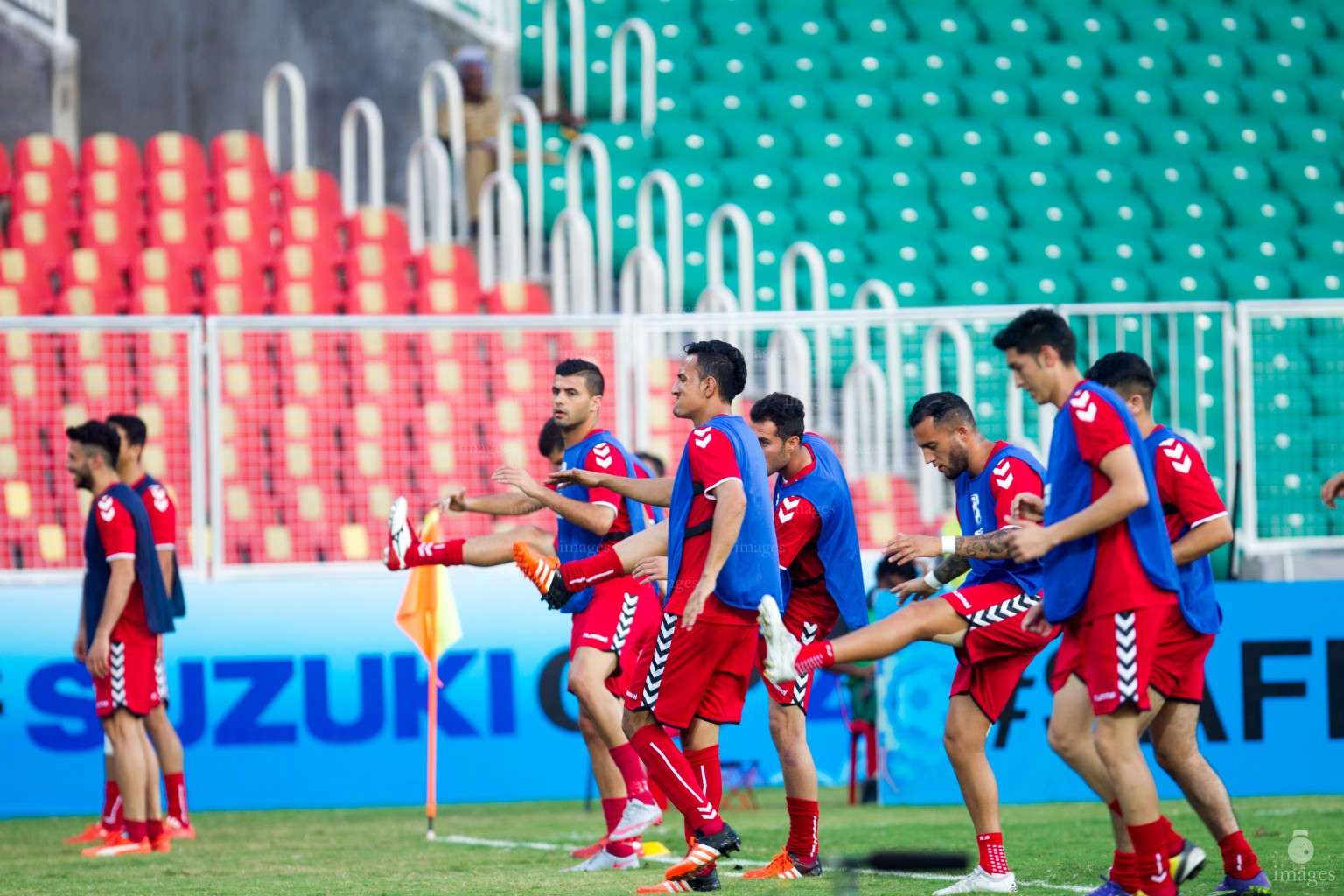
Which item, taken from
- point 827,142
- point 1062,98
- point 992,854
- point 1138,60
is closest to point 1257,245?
point 1062,98

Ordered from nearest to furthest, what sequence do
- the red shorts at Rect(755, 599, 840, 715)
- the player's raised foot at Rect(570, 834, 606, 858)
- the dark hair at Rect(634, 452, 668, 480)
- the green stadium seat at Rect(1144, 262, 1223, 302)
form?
the red shorts at Rect(755, 599, 840, 715) < the player's raised foot at Rect(570, 834, 606, 858) < the dark hair at Rect(634, 452, 668, 480) < the green stadium seat at Rect(1144, 262, 1223, 302)

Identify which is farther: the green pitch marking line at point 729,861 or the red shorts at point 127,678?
the red shorts at point 127,678

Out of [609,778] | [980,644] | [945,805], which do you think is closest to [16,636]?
[609,778]

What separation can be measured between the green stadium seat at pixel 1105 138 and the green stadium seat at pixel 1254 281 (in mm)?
1911

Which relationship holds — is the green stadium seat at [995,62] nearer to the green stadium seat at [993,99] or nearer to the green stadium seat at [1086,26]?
the green stadium seat at [993,99]

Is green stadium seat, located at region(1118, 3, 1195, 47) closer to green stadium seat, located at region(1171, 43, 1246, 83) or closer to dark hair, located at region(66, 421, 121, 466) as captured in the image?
green stadium seat, located at region(1171, 43, 1246, 83)

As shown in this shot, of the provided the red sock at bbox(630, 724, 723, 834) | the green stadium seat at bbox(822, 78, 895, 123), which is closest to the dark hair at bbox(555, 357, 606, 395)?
the red sock at bbox(630, 724, 723, 834)

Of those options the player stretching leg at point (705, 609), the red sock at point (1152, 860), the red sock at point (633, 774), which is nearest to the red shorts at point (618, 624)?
the red sock at point (633, 774)

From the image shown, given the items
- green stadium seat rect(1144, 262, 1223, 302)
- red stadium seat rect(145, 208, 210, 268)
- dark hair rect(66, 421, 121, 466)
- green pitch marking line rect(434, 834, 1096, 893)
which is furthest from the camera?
green stadium seat rect(1144, 262, 1223, 302)

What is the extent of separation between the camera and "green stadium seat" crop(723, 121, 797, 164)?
17734 millimetres

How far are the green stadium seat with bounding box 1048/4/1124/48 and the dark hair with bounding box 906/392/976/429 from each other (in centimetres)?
1423

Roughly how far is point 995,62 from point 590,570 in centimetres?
1376

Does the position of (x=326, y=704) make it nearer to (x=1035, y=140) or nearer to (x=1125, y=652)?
(x=1125, y=652)

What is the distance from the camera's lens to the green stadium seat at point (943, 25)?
64.6 feet
